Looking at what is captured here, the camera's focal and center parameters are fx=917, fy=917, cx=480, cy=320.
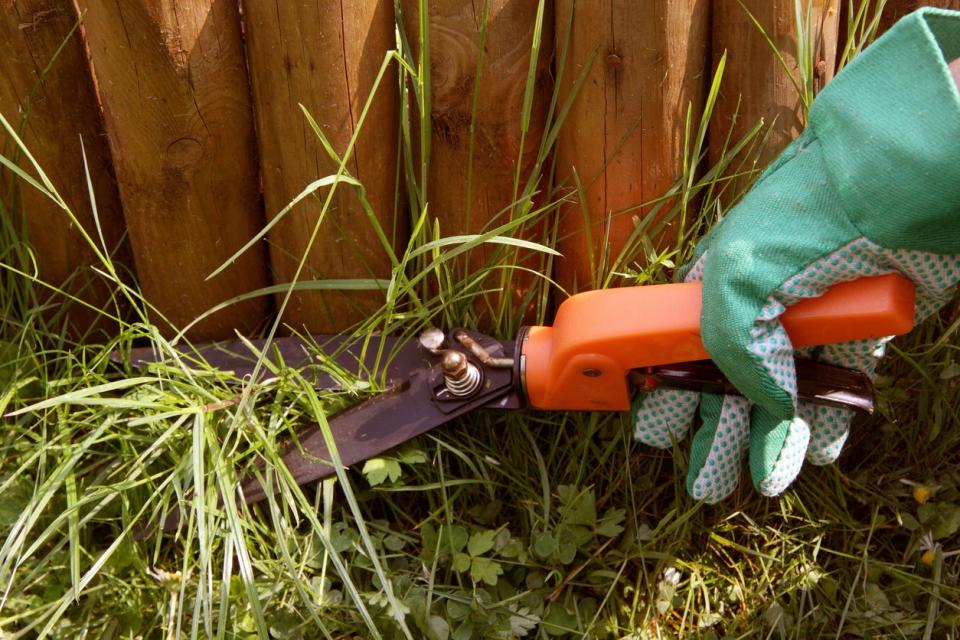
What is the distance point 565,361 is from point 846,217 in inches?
16.6

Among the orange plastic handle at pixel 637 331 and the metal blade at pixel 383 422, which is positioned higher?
the orange plastic handle at pixel 637 331

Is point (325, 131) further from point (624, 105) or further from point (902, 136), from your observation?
point (902, 136)

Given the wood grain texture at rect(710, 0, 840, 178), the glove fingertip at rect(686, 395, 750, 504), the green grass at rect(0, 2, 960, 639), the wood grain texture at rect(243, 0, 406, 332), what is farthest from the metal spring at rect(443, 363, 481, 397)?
the wood grain texture at rect(710, 0, 840, 178)

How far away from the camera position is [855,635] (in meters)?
1.44

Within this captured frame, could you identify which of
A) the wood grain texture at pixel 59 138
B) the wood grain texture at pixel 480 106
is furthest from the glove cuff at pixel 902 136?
the wood grain texture at pixel 59 138

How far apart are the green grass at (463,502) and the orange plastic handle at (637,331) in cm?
15

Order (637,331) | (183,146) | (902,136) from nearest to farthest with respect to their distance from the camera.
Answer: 1. (902,136)
2. (637,331)
3. (183,146)

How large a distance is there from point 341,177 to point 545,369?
16.1 inches

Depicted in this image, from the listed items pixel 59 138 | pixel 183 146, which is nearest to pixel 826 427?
pixel 183 146

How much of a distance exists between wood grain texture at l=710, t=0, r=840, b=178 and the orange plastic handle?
371 millimetres

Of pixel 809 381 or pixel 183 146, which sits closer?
pixel 809 381

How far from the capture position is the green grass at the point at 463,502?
1385mm

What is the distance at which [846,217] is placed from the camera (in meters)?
1.10

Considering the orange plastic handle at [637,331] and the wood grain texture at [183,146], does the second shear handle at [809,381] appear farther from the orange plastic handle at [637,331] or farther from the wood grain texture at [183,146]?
the wood grain texture at [183,146]
